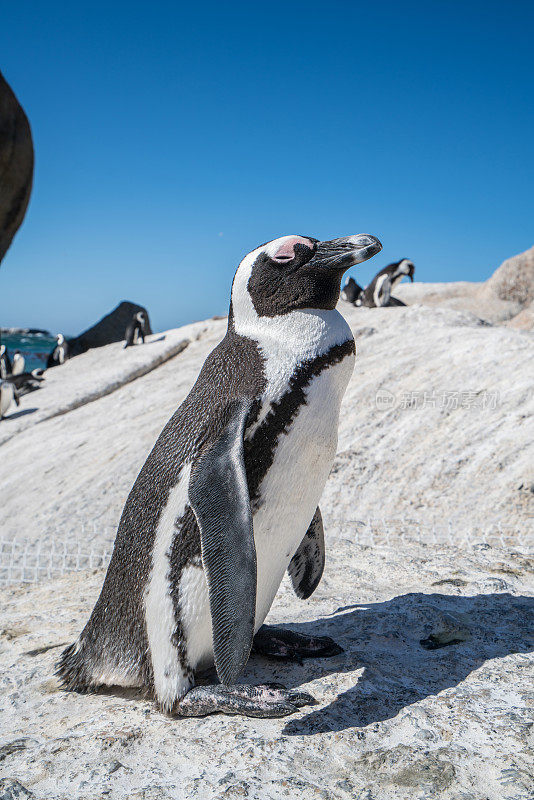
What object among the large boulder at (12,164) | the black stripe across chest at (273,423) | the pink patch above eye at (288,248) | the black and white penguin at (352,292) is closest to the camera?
the black stripe across chest at (273,423)

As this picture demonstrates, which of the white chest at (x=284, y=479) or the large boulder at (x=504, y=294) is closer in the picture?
the white chest at (x=284, y=479)

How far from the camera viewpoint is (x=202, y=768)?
1.51 meters

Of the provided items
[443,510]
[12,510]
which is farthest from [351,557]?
[12,510]

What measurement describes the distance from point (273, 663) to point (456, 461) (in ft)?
8.82

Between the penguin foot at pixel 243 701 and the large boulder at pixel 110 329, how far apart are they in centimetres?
1593

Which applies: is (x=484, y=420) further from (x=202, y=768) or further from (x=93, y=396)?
(x=93, y=396)

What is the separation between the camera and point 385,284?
42.5ft

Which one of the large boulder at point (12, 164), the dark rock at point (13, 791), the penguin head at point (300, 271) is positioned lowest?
the dark rock at point (13, 791)

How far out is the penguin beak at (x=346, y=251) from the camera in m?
1.91

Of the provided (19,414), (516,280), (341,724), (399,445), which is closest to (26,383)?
(19,414)

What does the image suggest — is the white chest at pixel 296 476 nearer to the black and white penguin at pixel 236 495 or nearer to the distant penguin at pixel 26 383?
the black and white penguin at pixel 236 495

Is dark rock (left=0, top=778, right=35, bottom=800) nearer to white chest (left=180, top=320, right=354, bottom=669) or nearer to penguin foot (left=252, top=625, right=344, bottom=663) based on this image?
white chest (left=180, top=320, right=354, bottom=669)

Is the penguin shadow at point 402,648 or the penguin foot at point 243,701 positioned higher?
the penguin foot at point 243,701

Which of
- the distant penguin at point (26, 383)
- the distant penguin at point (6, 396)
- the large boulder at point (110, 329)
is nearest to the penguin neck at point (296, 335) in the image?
the distant penguin at point (6, 396)
